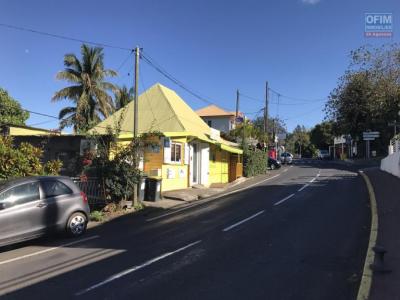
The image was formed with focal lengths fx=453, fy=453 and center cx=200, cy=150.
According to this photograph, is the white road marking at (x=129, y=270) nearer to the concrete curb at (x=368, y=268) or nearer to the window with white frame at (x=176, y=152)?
the concrete curb at (x=368, y=268)

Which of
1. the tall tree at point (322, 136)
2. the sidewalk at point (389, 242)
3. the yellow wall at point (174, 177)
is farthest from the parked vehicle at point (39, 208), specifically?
the tall tree at point (322, 136)

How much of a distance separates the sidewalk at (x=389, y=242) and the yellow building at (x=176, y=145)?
912 centimetres

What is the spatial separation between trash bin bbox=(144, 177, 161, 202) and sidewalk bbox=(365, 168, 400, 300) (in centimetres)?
886

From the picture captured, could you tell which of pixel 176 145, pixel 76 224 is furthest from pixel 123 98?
pixel 76 224

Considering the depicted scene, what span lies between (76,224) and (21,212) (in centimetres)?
187

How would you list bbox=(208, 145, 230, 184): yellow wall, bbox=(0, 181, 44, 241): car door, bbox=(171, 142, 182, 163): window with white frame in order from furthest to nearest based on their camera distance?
bbox=(208, 145, 230, 184): yellow wall, bbox=(171, 142, 182, 163): window with white frame, bbox=(0, 181, 44, 241): car door

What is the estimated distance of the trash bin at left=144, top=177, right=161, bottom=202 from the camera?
19438mm

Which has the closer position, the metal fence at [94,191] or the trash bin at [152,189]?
the metal fence at [94,191]

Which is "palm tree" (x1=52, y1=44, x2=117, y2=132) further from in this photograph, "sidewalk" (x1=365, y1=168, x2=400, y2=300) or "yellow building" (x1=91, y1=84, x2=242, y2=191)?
"sidewalk" (x1=365, y1=168, x2=400, y2=300)

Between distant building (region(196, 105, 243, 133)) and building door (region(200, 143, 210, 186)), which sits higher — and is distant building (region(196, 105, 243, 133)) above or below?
above

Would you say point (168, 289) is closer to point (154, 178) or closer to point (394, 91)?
point (154, 178)

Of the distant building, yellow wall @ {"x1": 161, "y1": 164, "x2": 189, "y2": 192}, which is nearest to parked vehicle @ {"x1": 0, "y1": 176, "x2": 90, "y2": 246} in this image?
yellow wall @ {"x1": 161, "y1": 164, "x2": 189, "y2": 192}

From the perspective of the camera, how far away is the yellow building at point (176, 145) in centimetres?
2303

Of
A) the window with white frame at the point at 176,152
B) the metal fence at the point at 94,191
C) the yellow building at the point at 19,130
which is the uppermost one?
the yellow building at the point at 19,130
